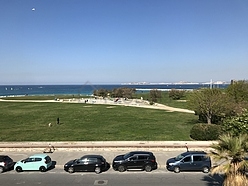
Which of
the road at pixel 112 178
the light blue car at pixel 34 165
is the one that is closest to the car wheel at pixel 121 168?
the road at pixel 112 178

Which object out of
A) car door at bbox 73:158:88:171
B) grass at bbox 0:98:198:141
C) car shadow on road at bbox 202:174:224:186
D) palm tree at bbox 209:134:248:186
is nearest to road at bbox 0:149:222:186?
car shadow on road at bbox 202:174:224:186

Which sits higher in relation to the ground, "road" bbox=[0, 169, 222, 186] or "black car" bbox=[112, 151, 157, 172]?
"black car" bbox=[112, 151, 157, 172]

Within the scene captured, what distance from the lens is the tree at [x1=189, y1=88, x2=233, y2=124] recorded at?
95.2 feet

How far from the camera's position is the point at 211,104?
29328mm

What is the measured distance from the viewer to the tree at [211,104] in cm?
2903

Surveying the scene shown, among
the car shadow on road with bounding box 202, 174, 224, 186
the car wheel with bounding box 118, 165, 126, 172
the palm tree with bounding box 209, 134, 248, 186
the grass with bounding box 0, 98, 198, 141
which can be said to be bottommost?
the car shadow on road with bounding box 202, 174, 224, 186

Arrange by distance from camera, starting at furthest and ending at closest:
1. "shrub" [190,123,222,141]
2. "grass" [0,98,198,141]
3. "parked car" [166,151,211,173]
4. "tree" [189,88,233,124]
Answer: "tree" [189,88,233,124] → "grass" [0,98,198,141] → "shrub" [190,123,222,141] → "parked car" [166,151,211,173]

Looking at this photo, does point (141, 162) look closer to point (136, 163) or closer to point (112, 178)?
point (136, 163)

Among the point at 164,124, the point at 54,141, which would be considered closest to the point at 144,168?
the point at 54,141

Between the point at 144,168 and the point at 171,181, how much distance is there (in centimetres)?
269

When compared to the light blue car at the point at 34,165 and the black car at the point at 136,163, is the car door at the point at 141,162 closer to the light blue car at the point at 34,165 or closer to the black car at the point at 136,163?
the black car at the point at 136,163

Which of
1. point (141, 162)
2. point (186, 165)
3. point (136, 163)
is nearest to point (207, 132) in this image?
point (186, 165)

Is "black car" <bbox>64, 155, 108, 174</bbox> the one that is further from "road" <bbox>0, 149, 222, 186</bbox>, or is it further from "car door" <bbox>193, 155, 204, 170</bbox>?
"car door" <bbox>193, 155, 204, 170</bbox>

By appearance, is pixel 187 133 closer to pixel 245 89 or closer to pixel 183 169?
pixel 183 169
